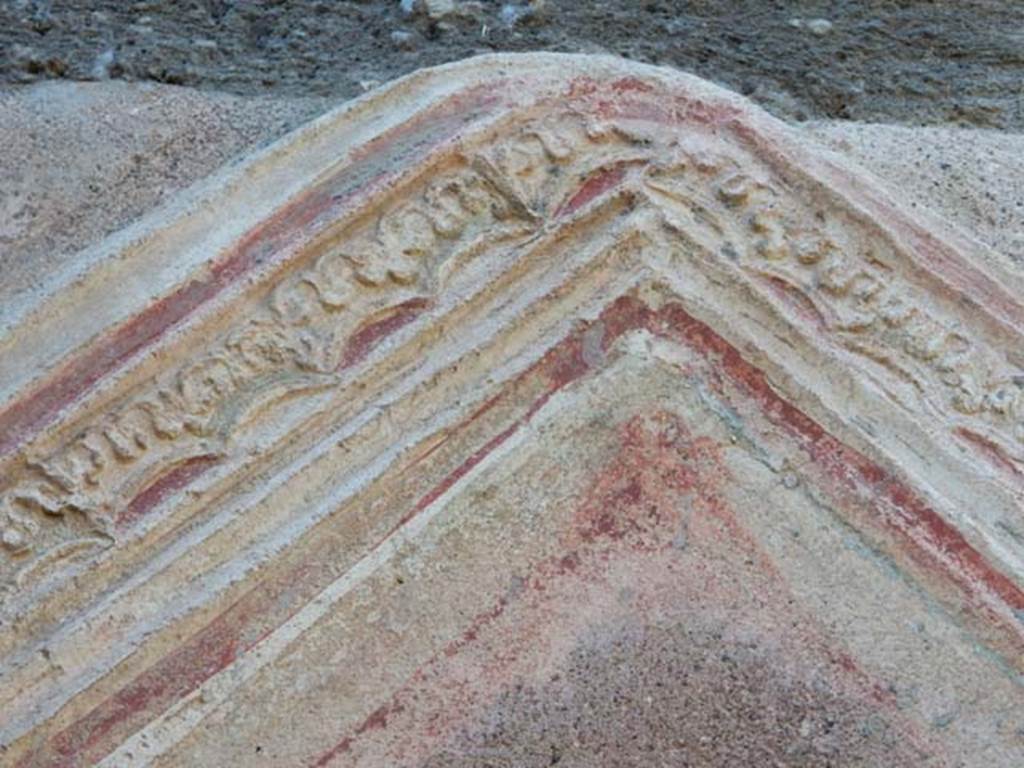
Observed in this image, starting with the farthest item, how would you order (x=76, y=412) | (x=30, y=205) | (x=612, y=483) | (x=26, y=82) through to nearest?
(x=26, y=82) → (x=30, y=205) → (x=612, y=483) → (x=76, y=412)

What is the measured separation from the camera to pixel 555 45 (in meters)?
2.07

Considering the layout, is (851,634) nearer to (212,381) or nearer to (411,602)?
(411,602)

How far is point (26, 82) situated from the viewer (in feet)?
6.61

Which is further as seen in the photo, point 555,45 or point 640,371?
point 555,45

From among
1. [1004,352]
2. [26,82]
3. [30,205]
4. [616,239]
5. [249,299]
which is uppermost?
[26,82]

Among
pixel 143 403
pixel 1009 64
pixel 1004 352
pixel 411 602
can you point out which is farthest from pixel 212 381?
pixel 1009 64

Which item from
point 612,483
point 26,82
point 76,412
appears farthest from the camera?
point 26,82

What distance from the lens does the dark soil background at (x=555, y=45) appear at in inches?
80.0

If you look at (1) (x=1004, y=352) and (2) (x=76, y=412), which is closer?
(2) (x=76, y=412)

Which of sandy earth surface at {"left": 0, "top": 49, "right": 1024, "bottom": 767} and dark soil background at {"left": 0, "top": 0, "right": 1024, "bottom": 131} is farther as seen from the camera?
dark soil background at {"left": 0, "top": 0, "right": 1024, "bottom": 131}

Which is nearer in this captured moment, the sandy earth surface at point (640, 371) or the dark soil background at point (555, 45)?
the sandy earth surface at point (640, 371)

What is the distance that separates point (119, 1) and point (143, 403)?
28.4 inches

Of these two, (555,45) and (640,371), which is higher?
(555,45)

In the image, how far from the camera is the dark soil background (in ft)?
6.67
